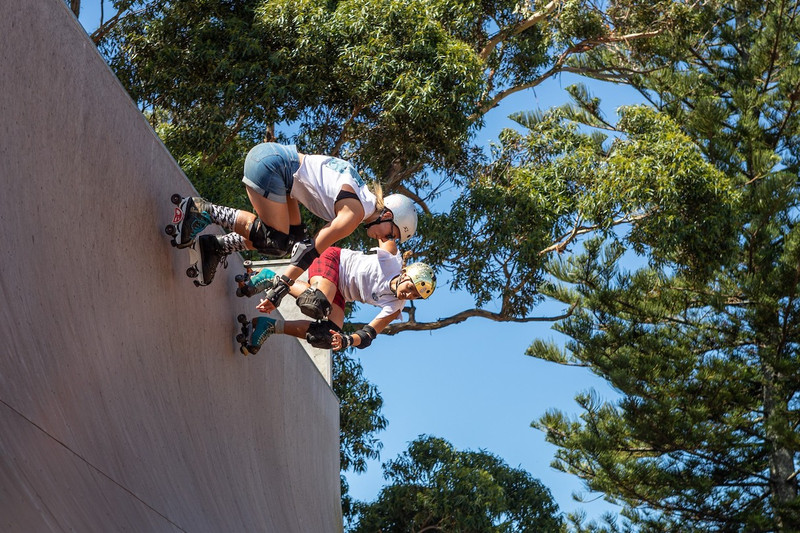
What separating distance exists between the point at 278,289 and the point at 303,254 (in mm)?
247

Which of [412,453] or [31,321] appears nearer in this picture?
[31,321]

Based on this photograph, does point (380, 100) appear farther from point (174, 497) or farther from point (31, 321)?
point (31, 321)

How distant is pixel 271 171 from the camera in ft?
12.2

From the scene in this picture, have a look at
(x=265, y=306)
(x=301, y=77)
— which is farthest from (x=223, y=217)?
(x=301, y=77)

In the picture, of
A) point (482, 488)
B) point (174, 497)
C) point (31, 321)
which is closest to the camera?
point (31, 321)

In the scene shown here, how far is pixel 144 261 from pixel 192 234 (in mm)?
261

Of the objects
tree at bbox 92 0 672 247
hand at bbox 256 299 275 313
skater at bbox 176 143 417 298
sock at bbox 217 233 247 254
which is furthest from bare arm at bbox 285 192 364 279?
tree at bbox 92 0 672 247

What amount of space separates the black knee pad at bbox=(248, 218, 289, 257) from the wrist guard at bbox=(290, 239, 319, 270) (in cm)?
5

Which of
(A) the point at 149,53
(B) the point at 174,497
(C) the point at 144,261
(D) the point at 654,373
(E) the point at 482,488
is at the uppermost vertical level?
(A) the point at 149,53

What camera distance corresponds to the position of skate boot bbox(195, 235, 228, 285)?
3.51 m

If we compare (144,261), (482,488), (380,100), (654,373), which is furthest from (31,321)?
(654,373)

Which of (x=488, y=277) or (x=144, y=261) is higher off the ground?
(x=488, y=277)

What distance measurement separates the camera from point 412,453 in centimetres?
1145

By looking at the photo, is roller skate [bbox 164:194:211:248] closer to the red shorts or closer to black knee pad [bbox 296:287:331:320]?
black knee pad [bbox 296:287:331:320]
